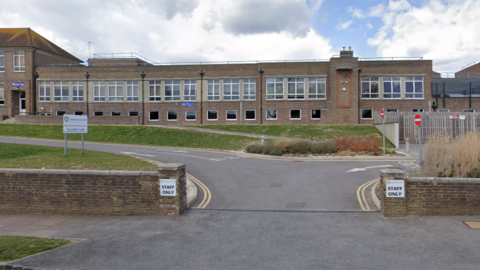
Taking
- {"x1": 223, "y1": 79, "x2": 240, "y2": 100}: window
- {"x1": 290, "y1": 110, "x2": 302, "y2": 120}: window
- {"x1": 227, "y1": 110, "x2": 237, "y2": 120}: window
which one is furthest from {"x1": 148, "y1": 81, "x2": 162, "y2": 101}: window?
{"x1": 290, "y1": 110, "x2": 302, "y2": 120}: window

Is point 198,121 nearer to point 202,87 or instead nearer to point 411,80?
Answer: point 202,87

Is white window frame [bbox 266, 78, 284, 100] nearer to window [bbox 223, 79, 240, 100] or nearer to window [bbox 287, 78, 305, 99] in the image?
window [bbox 287, 78, 305, 99]

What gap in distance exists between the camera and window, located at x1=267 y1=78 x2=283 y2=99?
139 feet

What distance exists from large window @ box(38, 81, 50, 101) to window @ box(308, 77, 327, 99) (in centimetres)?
3357

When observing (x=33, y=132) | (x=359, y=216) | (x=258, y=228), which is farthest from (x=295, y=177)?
(x=33, y=132)

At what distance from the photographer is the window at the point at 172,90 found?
44.4 metres

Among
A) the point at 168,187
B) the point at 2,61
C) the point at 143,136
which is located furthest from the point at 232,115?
the point at 168,187

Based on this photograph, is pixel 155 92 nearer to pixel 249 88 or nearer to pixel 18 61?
pixel 249 88

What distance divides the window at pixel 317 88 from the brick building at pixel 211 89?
12cm

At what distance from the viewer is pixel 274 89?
42.5 m

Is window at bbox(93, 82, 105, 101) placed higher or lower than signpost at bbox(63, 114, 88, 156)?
higher

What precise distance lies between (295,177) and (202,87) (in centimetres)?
3145

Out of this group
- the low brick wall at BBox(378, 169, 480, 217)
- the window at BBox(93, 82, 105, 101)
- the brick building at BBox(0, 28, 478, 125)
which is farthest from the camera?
the window at BBox(93, 82, 105, 101)

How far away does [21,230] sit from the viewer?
28.1 feet
